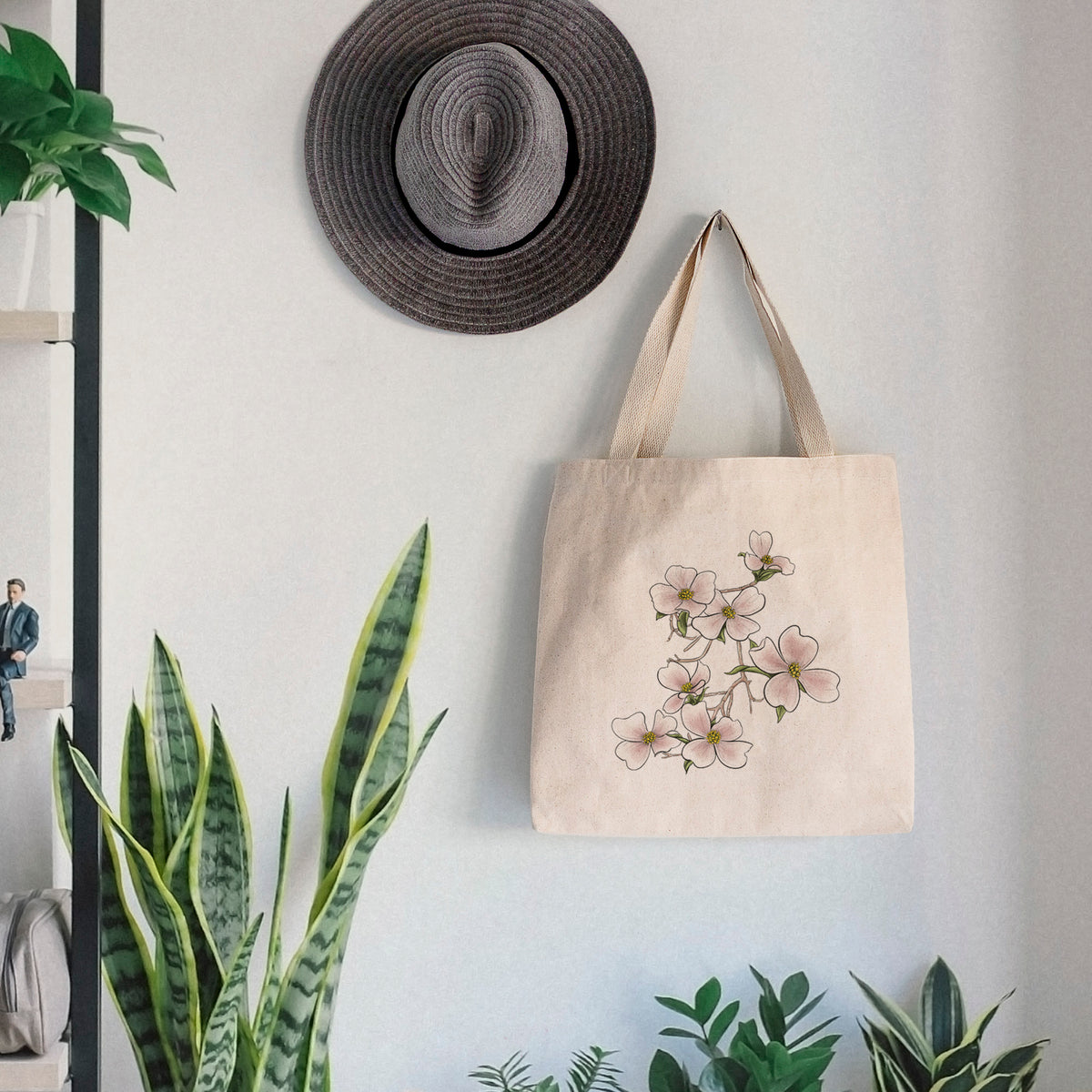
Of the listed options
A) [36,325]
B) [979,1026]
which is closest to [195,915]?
[36,325]

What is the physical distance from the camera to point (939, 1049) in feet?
3.40

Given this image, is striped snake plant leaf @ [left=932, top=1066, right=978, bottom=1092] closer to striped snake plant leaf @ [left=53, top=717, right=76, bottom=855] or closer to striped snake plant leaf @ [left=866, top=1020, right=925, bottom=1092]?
striped snake plant leaf @ [left=866, top=1020, right=925, bottom=1092]

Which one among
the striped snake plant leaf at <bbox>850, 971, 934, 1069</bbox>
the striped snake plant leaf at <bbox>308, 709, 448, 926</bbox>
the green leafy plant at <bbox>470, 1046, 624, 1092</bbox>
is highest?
the striped snake plant leaf at <bbox>308, 709, 448, 926</bbox>

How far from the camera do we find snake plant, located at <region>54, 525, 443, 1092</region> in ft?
2.91

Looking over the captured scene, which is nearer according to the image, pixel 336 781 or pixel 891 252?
pixel 336 781

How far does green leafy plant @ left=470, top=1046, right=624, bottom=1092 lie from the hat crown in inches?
34.3

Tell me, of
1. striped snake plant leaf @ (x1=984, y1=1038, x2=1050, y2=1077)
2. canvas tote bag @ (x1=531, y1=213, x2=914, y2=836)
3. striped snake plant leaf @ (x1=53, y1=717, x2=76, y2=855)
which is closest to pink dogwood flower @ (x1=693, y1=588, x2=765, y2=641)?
canvas tote bag @ (x1=531, y1=213, x2=914, y2=836)

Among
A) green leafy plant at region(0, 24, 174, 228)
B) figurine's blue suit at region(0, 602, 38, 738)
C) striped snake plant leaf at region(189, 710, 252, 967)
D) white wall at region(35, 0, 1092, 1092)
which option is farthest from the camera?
white wall at region(35, 0, 1092, 1092)

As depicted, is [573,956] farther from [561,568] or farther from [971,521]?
[971,521]

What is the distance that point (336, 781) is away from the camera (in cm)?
95

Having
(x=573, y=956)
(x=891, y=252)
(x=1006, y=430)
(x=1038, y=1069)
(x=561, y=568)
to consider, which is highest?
(x=891, y=252)

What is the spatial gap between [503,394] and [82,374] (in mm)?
412

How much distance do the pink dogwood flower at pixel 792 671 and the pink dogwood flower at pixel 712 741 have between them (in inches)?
1.9

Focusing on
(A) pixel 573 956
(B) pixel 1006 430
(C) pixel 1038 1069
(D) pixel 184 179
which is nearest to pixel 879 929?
(C) pixel 1038 1069
